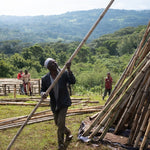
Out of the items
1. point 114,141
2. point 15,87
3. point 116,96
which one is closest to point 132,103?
point 116,96

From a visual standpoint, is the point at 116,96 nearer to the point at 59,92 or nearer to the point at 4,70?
the point at 59,92

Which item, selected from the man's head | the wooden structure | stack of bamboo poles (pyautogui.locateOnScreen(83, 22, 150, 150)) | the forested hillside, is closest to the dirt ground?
stack of bamboo poles (pyautogui.locateOnScreen(83, 22, 150, 150))

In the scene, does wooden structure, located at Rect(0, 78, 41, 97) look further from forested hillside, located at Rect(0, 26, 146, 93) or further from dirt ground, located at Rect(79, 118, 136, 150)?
forested hillside, located at Rect(0, 26, 146, 93)

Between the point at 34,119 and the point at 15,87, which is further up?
the point at 34,119

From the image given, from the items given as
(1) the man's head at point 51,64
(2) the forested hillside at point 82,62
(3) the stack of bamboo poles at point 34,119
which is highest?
(1) the man's head at point 51,64

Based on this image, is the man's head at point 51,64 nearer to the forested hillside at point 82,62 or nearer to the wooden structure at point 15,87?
the wooden structure at point 15,87

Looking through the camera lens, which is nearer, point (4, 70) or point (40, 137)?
point (40, 137)

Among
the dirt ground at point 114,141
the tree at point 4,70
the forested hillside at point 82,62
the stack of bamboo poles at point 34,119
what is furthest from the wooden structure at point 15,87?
the tree at point 4,70

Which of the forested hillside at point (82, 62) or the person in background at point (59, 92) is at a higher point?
the person in background at point (59, 92)

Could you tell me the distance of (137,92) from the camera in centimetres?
427

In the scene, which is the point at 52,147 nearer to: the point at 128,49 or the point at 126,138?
the point at 126,138

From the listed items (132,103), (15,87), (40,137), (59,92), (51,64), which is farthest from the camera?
(15,87)

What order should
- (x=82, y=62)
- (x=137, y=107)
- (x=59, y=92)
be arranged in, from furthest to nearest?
(x=82, y=62) → (x=137, y=107) → (x=59, y=92)

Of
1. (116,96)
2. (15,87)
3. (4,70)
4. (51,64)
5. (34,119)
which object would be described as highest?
(51,64)
